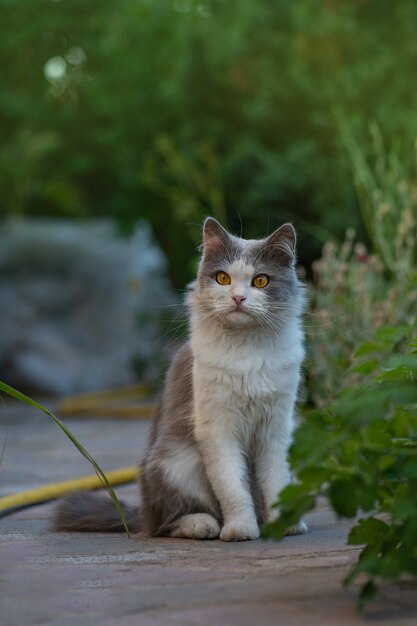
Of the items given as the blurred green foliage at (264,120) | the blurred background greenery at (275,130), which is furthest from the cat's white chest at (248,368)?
the blurred green foliage at (264,120)

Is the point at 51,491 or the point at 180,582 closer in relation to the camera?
the point at 180,582

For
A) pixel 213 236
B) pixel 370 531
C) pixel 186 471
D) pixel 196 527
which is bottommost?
pixel 196 527

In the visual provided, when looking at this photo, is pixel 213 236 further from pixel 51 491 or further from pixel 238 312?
pixel 51 491

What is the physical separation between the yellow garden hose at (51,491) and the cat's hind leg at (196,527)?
1.71ft

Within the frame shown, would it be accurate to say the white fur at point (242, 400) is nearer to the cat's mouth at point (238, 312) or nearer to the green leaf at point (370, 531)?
the cat's mouth at point (238, 312)

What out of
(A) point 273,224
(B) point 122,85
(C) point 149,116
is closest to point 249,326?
(A) point 273,224

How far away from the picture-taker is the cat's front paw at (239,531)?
2893 millimetres

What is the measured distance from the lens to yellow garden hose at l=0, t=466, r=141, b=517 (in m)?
3.77

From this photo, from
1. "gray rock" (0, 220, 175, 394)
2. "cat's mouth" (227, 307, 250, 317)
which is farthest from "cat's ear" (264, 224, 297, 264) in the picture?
"gray rock" (0, 220, 175, 394)

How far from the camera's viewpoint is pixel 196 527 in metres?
2.99

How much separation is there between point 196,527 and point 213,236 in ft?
3.15

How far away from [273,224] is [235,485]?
19.0ft

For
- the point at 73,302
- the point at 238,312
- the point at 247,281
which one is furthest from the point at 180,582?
the point at 73,302

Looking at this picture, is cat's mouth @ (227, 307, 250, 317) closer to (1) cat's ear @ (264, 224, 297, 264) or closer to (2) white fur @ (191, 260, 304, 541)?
(2) white fur @ (191, 260, 304, 541)
